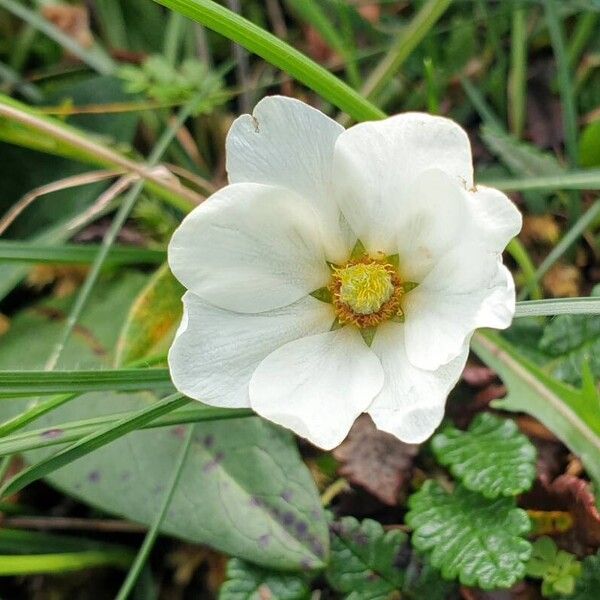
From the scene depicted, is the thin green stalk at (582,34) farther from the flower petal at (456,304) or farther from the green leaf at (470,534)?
the green leaf at (470,534)

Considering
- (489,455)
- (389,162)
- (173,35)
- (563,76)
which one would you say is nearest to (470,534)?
(489,455)

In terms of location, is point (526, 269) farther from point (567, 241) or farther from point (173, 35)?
point (173, 35)

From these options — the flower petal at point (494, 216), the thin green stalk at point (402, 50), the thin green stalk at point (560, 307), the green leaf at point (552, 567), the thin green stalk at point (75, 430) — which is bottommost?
the green leaf at point (552, 567)

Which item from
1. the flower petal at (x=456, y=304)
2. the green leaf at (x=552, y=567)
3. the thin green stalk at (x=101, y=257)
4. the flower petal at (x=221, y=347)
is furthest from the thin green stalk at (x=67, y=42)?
the green leaf at (x=552, y=567)

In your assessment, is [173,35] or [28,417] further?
[173,35]

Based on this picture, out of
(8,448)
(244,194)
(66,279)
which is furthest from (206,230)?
(66,279)

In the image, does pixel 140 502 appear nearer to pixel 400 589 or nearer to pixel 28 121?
pixel 400 589

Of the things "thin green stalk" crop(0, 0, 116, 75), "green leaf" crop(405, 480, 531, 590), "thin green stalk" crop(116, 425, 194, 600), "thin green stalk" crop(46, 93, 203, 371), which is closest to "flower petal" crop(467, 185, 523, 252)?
"green leaf" crop(405, 480, 531, 590)
